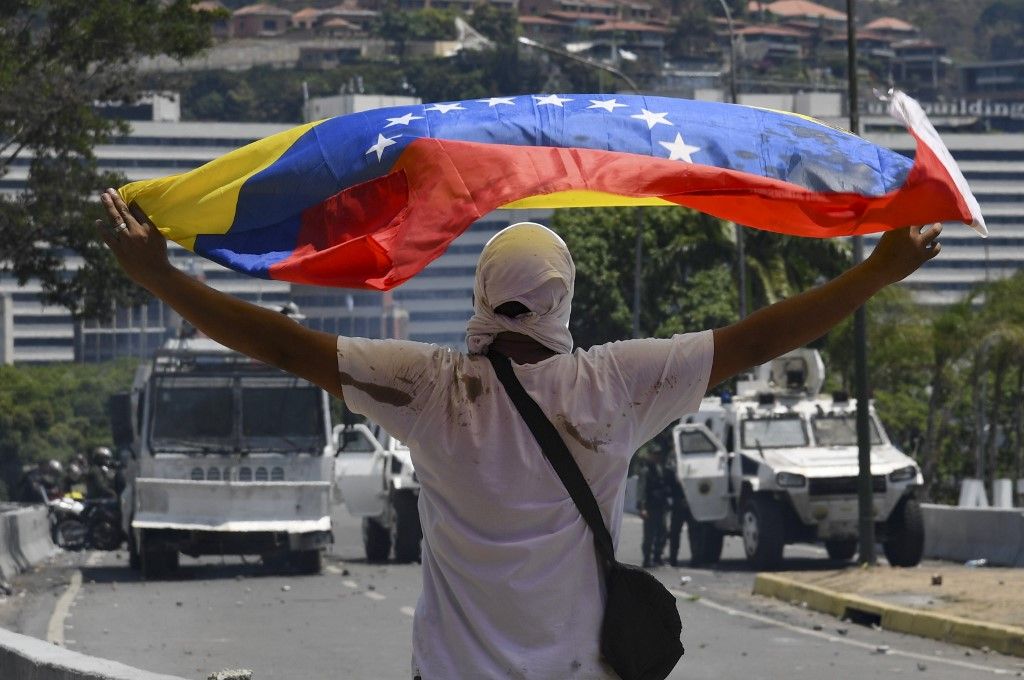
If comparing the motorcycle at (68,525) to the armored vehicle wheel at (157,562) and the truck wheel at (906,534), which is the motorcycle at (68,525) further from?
the truck wheel at (906,534)

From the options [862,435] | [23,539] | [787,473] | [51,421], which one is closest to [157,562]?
[23,539]

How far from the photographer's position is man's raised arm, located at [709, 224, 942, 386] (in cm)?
396

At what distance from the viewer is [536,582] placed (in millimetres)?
3789

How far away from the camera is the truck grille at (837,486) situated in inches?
940

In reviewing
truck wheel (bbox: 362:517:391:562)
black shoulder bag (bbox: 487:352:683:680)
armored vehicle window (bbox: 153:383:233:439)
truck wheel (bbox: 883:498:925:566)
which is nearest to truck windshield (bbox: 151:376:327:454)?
armored vehicle window (bbox: 153:383:233:439)

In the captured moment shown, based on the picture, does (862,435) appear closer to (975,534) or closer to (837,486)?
(837,486)

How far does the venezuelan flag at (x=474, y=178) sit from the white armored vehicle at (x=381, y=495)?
1969 centimetres

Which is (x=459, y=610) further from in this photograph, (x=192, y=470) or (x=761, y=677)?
(x=192, y=470)

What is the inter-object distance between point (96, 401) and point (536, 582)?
109 metres

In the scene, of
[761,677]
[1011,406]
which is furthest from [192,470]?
[1011,406]

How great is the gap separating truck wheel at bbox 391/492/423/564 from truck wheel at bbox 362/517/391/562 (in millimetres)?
492

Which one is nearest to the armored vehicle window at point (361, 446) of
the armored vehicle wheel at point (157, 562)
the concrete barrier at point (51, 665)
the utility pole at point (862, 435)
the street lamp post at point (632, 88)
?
the armored vehicle wheel at point (157, 562)

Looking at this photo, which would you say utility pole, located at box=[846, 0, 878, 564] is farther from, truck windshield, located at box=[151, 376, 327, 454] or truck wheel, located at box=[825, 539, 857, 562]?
truck windshield, located at box=[151, 376, 327, 454]

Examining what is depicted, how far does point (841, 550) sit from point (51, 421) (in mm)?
79437
